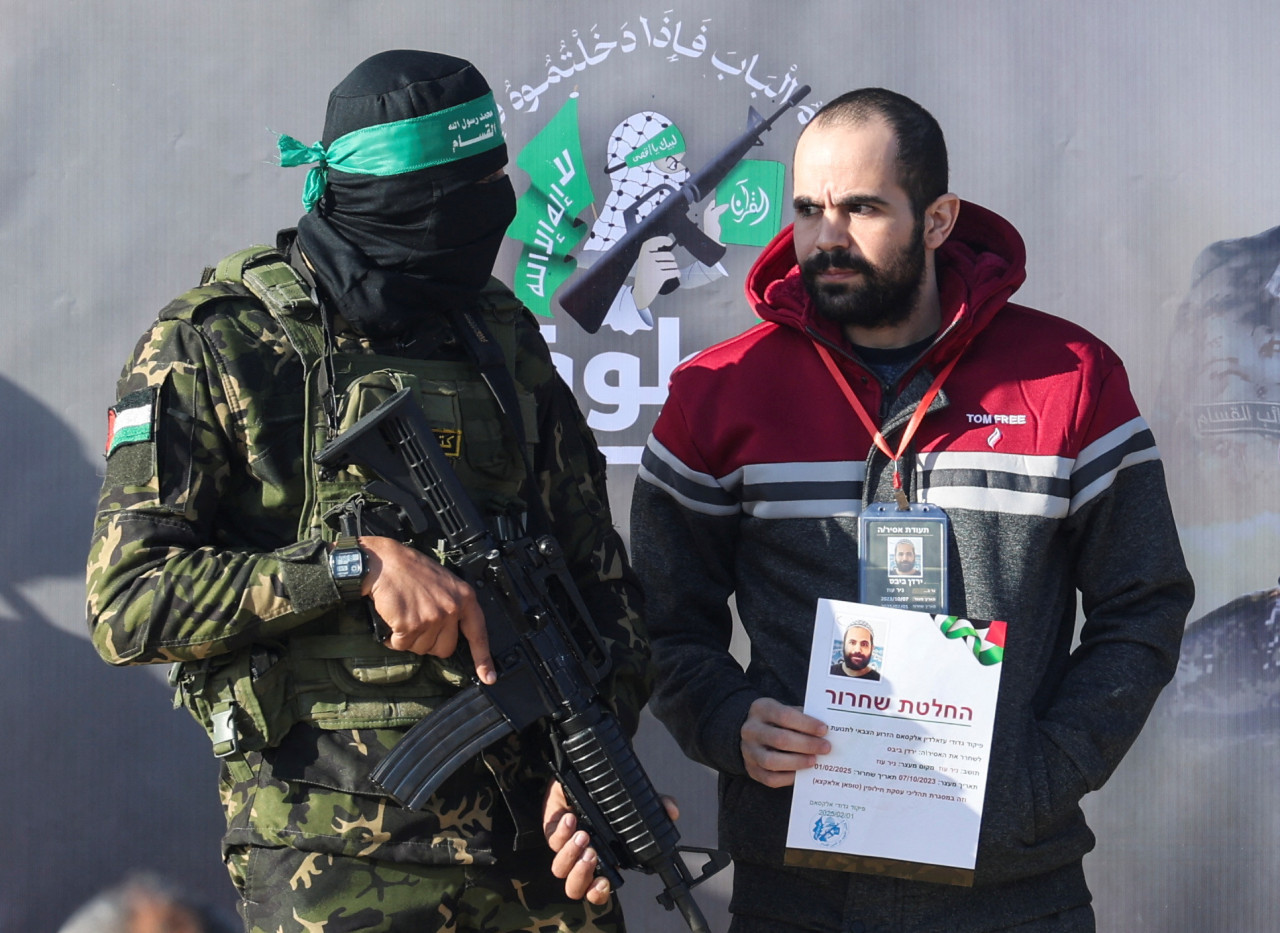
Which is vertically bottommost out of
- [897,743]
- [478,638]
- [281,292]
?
[897,743]

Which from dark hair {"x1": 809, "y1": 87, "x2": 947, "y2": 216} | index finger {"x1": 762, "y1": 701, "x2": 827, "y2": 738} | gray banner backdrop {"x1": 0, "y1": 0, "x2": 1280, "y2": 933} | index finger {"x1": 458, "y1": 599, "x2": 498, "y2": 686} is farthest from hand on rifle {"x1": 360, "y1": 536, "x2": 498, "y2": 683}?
gray banner backdrop {"x1": 0, "y1": 0, "x2": 1280, "y2": 933}

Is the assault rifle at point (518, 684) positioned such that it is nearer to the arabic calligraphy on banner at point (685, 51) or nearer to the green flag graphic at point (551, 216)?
the green flag graphic at point (551, 216)

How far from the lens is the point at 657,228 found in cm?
272

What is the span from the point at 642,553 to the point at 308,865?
67cm

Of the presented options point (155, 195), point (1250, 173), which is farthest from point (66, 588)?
point (1250, 173)

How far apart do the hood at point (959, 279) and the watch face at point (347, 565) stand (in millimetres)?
762

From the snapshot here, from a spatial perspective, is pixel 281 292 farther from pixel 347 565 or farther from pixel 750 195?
pixel 750 195

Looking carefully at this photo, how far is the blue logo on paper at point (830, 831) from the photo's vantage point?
5.30 feet

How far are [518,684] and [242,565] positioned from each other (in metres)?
0.37

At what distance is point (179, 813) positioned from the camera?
8.63 feet

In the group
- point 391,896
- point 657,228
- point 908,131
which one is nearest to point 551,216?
point 657,228

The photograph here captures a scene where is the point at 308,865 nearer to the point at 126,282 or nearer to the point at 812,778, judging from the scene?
the point at 812,778

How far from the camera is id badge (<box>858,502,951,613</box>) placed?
5.52 ft

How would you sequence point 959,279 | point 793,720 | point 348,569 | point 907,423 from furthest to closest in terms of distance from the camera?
point 959,279 < point 907,423 < point 793,720 < point 348,569
